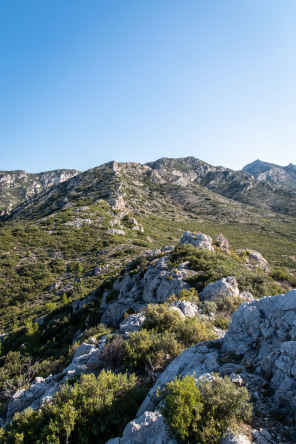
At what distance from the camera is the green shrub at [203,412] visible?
11.1ft

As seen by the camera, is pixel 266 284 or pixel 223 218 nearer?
pixel 266 284

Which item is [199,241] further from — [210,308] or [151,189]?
[151,189]

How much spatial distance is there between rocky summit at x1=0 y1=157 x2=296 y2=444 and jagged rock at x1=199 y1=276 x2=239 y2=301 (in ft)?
0.23

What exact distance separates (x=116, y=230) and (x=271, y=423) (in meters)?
52.8

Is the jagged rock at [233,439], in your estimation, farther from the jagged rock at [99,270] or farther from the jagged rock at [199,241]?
the jagged rock at [99,270]

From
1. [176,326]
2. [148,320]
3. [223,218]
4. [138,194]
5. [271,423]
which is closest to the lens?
[271,423]

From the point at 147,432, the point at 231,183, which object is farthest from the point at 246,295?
the point at 231,183

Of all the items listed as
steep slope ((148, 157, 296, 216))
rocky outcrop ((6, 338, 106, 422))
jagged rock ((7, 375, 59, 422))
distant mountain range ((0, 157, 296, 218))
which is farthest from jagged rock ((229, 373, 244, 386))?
steep slope ((148, 157, 296, 216))

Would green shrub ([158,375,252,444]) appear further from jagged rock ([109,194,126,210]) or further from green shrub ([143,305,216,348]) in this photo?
jagged rock ([109,194,126,210])

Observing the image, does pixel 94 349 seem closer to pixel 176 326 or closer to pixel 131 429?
pixel 176 326

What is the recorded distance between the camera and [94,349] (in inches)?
324

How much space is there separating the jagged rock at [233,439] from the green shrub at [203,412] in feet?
0.27

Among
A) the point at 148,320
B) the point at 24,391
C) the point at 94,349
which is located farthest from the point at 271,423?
the point at 24,391

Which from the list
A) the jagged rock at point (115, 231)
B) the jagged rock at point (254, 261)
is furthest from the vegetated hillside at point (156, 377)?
the jagged rock at point (115, 231)
